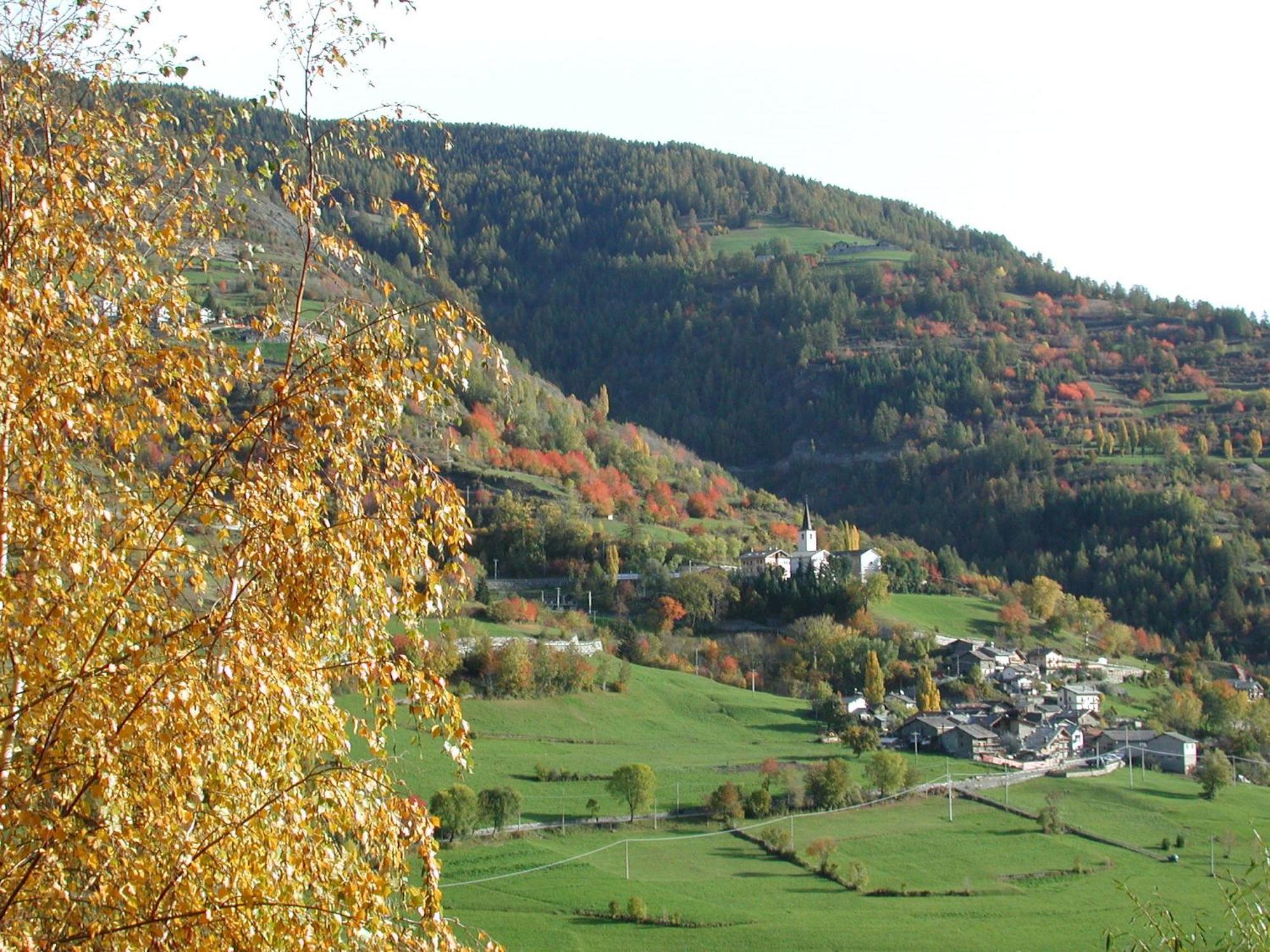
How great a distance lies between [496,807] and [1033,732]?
2912cm

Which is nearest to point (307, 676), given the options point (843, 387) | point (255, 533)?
point (255, 533)

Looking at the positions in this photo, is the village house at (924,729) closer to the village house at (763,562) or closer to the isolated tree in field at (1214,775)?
the isolated tree in field at (1214,775)

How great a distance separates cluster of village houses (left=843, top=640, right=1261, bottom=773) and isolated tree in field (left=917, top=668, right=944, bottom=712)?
1.82 feet

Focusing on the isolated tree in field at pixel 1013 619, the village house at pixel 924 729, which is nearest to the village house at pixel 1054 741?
the village house at pixel 924 729

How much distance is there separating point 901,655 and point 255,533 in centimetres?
7168

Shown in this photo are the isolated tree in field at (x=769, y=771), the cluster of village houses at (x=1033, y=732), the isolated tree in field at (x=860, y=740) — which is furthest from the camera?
the cluster of village houses at (x=1033, y=732)

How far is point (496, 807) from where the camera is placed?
41.9m

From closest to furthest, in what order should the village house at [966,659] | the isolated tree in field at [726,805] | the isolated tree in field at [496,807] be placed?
the isolated tree in field at [496,807]
the isolated tree in field at [726,805]
the village house at [966,659]

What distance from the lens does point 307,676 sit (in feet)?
22.6

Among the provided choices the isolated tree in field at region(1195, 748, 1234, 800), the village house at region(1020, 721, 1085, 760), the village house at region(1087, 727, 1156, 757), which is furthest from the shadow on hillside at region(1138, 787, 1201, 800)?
the village house at region(1087, 727, 1156, 757)

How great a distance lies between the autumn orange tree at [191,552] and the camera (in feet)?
20.5

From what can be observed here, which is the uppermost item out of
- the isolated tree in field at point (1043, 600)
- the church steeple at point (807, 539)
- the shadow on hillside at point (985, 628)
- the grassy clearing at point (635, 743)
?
the church steeple at point (807, 539)

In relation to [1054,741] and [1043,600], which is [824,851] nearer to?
[1054,741]

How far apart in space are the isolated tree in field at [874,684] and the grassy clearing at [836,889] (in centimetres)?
1872
